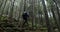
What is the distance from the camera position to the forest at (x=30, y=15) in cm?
262

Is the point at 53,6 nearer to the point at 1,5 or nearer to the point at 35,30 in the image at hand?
the point at 35,30

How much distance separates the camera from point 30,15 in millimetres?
2840

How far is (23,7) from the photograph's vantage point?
2889 mm

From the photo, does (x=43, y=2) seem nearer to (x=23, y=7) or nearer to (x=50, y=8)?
(x=50, y=8)

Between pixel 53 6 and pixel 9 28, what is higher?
pixel 53 6

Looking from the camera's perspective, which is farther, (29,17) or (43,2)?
(29,17)

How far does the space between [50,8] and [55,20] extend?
303 mm

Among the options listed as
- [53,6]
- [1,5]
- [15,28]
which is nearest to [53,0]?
[53,6]

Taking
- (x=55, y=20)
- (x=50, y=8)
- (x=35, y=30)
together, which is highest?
(x=50, y=8)

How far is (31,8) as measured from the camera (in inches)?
111

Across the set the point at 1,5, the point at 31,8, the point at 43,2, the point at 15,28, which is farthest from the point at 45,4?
the point at 1,5

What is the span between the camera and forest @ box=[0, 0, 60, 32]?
2617 millimetres

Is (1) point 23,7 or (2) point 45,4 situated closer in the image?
(2) point 45,4

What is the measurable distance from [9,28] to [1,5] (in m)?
0.61
